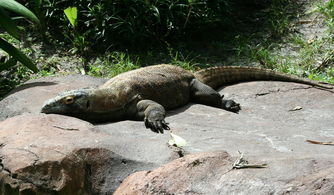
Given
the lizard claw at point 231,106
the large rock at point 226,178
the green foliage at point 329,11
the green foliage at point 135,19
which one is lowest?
the green foliage at point 135,19

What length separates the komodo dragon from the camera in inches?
237

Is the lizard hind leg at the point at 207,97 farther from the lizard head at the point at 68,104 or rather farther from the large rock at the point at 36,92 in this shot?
the lizard head at the point at 68,104

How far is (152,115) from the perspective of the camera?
5.85m

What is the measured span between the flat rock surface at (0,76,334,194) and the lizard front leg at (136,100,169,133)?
0.12 meters

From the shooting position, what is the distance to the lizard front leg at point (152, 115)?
18.6ft

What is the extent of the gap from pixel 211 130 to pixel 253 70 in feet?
9.50

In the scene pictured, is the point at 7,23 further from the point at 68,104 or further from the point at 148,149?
the point at 148,149

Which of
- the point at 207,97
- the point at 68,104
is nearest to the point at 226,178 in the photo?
the point at 68,104

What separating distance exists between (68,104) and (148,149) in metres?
1.59

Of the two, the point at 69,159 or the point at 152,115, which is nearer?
the point at 69,159

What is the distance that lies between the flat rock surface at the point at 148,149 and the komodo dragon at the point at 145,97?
10.4 inches

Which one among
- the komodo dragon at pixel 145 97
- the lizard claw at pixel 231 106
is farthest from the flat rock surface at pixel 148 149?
the lizard claw at pixel 231 106

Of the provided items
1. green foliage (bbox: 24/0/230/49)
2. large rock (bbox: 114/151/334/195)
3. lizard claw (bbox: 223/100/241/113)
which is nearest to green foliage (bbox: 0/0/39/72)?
green foliage (bbox: 24/0/230/49)

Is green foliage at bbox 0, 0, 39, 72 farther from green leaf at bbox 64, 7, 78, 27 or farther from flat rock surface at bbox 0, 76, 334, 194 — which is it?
green leaf at bbox 64, 7, 78, 27
